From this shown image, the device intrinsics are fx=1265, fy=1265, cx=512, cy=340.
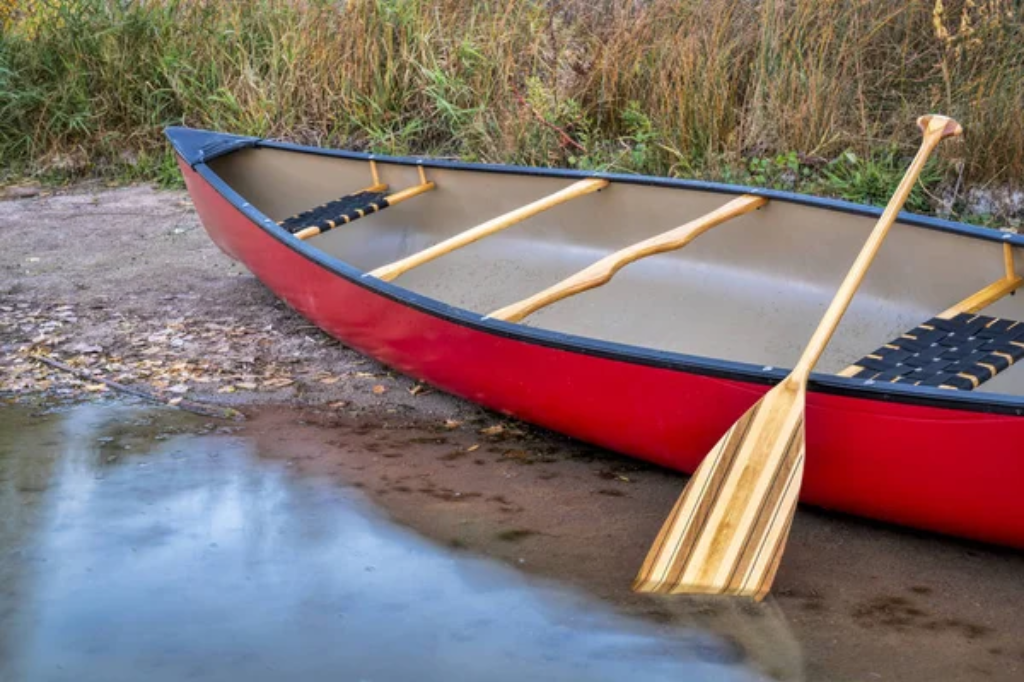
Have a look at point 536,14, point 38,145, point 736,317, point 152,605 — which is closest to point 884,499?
point 736,317

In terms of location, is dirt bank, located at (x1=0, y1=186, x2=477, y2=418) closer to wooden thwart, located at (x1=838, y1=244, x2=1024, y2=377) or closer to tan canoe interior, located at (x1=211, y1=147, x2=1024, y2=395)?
tan canoe interior, located at (x1=211, y1=147, x2=1024, y2=395)

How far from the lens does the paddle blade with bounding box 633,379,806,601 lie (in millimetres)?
3096

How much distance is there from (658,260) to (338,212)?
1.36 metres

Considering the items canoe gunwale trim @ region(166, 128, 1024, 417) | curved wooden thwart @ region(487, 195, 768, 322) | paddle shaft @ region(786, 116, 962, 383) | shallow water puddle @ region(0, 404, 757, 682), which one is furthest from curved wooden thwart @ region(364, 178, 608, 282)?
paddle shaft @ region(786, 116, 962, 383)

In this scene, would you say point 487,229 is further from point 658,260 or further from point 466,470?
point 466,470

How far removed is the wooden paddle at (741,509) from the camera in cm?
310

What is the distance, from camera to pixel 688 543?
3.16m

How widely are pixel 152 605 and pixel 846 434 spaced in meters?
1.77

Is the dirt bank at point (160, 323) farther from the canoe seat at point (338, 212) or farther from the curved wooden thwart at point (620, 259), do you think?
the curved wooden thwart at point (620, 259)

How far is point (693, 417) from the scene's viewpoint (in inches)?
135

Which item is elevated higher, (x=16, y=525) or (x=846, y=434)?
(x=846, y=434)

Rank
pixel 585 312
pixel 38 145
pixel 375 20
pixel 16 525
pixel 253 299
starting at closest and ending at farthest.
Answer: pixel 16 525
pixel 585 312
pixel 253 299
pixel 375 20
pixel 38 145

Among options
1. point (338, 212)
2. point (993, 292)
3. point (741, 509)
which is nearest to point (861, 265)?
point (993, 292)

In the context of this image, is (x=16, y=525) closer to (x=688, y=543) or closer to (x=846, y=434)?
(x=688, y=543)
